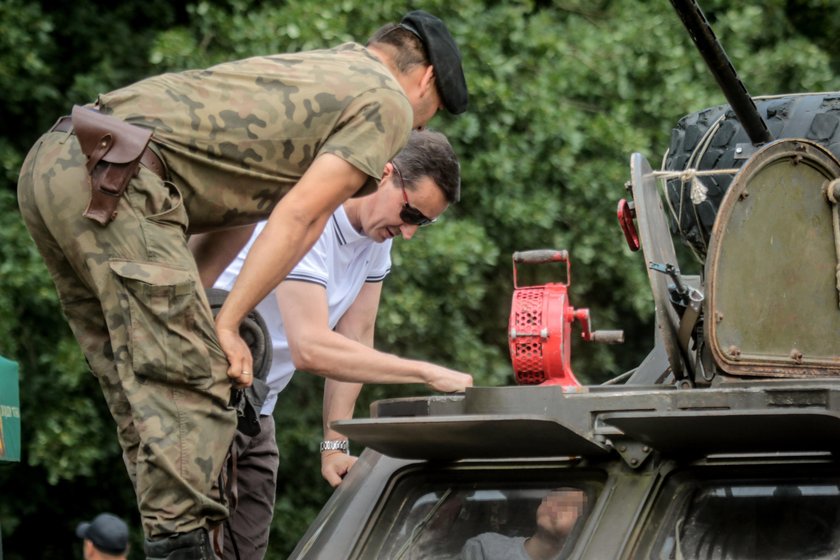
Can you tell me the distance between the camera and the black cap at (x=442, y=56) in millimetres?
4059

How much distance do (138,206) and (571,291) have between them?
7.30 m

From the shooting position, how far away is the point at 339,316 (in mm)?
5395

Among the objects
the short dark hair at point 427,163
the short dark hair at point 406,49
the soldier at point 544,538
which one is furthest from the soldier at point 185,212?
the short dark hair at point 427,163

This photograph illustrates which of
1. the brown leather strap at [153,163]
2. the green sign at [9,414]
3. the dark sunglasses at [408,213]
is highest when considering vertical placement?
the brown leather strap at [153,163]

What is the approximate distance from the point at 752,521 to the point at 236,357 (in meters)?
1.23

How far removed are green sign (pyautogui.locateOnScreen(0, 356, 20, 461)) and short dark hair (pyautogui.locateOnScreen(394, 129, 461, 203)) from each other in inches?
53.7

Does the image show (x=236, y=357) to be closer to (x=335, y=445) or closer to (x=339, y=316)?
(x=335, y=445)

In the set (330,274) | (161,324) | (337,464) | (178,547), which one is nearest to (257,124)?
(161,324)

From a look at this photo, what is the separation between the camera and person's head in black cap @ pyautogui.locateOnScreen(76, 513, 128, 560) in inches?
239

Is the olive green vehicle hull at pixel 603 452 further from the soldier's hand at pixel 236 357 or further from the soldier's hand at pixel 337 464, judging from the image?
the soldier's hand at pixel 337 464

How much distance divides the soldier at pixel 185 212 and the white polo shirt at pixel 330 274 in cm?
107

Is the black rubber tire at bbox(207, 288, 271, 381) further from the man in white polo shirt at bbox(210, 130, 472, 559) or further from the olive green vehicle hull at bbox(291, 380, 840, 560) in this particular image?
the man in white polo shirt at bbox(210, 130, 472, 559)

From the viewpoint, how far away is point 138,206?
143 inches

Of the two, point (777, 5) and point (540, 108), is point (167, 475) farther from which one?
point (777, 5)
